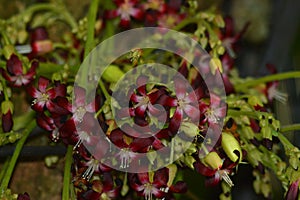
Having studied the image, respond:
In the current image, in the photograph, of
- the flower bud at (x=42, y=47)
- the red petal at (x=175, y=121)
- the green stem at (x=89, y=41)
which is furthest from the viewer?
the flower bud at (x=42, y=47)

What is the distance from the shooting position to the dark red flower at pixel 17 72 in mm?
1012

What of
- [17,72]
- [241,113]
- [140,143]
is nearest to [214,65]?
[241,113]

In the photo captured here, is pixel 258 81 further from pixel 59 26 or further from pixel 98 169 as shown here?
pixel 59 26

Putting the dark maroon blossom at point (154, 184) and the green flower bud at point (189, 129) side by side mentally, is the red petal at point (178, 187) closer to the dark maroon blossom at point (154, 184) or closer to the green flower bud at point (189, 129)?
the dark maroon blossom at point (154, 184)

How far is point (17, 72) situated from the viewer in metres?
1.01

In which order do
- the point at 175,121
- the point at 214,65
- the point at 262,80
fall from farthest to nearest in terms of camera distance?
1. the point at 262,80
2. the point at 214,65
3. the point at 175,121

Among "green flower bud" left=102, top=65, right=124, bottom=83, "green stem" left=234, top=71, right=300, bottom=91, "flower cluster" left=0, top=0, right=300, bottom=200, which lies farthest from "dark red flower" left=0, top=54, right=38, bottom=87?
"green stem" left=234, top=71, right=300, bottom=91

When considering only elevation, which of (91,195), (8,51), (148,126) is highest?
(8,51)

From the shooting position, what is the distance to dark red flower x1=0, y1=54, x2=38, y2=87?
1012 mm

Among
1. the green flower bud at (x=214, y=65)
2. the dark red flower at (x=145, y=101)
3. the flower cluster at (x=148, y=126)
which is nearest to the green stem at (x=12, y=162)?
the flower cluster at (x=148, y=126)

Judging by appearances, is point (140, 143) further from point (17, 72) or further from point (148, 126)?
point (17, 72)

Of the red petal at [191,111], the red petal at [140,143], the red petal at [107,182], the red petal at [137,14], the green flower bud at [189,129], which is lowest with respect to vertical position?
the red petal at [107,182]

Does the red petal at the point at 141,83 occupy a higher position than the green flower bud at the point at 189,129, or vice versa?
the red petal at the point at 141,83

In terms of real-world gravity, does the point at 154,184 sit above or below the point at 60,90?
below
